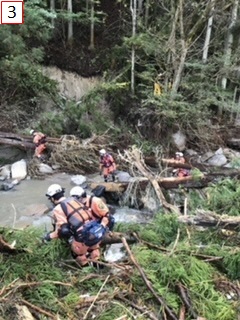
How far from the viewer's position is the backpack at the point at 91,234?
15.5ft

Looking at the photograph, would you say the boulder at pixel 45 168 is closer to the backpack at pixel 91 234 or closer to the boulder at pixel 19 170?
the boulder at pixel 19 170

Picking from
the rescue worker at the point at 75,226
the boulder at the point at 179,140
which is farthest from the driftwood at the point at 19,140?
the rescue worker at the point at 75,226

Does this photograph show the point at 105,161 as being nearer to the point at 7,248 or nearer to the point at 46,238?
the point at 46,238

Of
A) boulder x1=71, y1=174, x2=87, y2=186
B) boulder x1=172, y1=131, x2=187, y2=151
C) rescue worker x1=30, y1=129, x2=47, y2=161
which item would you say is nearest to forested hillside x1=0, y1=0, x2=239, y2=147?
boulder x1=172, y1=131, x2=187, y2=151

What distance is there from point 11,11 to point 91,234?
8.83 m

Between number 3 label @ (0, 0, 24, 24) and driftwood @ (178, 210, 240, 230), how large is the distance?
7.64 metres

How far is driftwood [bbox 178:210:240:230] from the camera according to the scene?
16.8 ft

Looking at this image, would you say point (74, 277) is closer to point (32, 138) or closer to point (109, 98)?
point (32, 138)

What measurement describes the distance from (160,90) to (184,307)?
39.1 feet

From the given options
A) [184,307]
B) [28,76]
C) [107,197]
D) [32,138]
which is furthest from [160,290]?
[28,76]

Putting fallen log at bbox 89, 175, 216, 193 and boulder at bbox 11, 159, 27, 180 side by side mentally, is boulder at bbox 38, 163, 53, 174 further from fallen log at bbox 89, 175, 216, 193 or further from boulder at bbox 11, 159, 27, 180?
fallen log at bbox 89, 175, 216, 193

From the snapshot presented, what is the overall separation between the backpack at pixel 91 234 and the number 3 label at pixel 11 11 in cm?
725

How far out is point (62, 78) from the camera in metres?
16.8

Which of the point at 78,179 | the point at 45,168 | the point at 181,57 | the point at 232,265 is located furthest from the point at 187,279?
the point at 181,57
